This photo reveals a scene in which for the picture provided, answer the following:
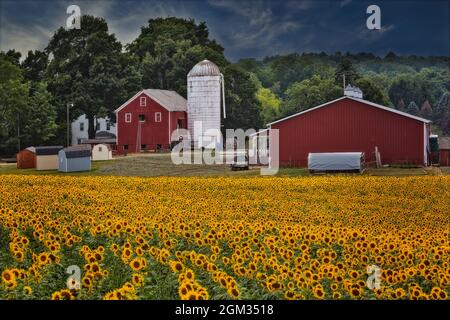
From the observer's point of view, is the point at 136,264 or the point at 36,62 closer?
the point at 136,264

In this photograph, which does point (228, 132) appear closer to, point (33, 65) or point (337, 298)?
point (33, 65)

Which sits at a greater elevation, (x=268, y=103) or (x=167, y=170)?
(x=268, y=103)

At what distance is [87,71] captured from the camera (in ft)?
244

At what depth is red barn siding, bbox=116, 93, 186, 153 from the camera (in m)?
69.8

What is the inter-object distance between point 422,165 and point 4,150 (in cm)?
3594

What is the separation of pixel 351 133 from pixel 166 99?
100 feet

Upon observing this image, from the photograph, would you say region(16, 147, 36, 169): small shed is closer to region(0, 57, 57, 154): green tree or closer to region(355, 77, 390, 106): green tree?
region(0, 57, 57, 154): green tree

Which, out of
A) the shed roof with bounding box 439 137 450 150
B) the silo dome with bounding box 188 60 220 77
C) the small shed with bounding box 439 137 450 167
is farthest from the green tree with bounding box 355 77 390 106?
the small shed with bounding box 439 137 450 167

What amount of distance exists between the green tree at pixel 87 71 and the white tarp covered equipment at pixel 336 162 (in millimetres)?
35904

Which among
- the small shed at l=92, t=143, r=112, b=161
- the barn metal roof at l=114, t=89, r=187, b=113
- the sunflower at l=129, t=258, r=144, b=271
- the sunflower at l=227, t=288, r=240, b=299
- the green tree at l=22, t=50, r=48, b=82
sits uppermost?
the green tree at l=22, t=50, r=48, b=82

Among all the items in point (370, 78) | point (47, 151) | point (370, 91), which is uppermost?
point (370, 78)

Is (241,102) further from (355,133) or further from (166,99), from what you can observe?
(355,133)

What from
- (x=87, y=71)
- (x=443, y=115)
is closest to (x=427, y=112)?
(x=443, y=115)

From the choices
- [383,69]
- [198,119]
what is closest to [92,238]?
[198,119]
